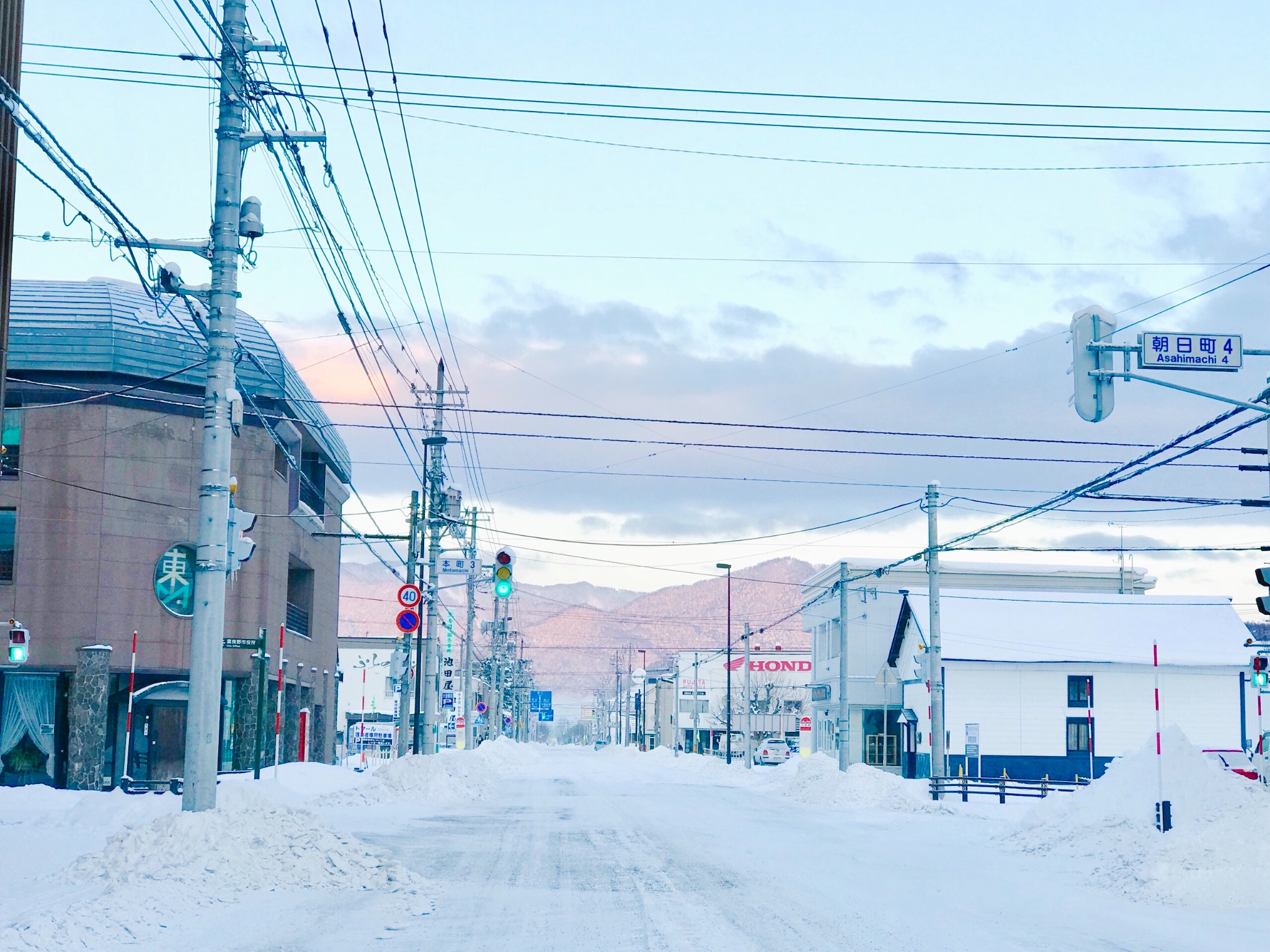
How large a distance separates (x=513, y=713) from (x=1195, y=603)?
103 metres

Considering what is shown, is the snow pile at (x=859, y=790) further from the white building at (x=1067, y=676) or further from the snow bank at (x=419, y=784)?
the white building at (x=1067, y=676)

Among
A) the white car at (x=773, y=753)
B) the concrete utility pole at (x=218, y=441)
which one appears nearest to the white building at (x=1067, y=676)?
the white car at (x=773, y=753)

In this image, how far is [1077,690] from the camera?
5750cm

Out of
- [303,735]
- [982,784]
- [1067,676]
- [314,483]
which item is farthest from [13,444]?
[1067,676]

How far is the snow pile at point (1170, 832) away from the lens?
50.7ft


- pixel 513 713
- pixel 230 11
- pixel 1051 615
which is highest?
pixel 230 11

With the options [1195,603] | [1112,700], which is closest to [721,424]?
[1112,700]

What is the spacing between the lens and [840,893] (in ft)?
50.1

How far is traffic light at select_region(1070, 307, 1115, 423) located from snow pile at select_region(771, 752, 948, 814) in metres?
18.7

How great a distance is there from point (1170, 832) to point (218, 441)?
13.8m

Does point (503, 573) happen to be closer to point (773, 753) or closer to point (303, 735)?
point (303, 735)

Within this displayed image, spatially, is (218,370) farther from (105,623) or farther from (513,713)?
(513,713)

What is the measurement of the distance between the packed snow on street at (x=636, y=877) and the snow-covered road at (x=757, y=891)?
53mm

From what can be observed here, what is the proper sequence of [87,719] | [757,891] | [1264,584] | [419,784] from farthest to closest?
[87,719] < [419,784] < [1264,584] < [757,891]
